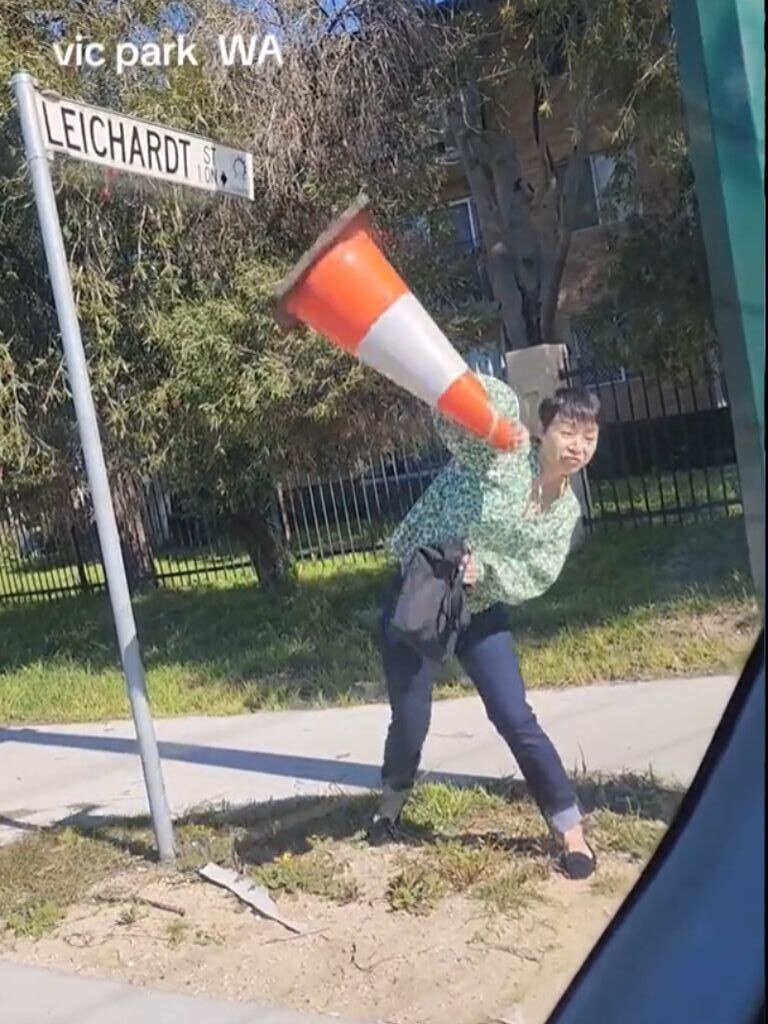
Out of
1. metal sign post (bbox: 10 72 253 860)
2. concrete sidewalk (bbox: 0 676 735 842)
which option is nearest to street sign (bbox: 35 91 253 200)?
metal sign post (bbox: 10 72 253 860)

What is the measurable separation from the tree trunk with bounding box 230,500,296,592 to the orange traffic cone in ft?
19.5

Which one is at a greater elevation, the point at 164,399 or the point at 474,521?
the point at 164,399

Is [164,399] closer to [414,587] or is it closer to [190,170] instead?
[190,170]

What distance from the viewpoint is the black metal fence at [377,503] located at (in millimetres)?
4039

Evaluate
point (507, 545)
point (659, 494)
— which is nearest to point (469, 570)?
point (507, 545)

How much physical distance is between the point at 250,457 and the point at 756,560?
6.48m

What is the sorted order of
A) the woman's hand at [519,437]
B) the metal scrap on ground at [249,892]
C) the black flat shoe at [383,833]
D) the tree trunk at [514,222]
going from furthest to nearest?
the tree trunk at [514,222] < the black flat shoe at [383,833] < the metal scrap on ground at [249,892] < the woman's hand at [519,437]

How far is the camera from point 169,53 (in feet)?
20.7

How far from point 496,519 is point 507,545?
0.08m

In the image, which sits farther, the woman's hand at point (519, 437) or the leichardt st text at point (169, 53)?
the leichardt st text at point (169, 53)

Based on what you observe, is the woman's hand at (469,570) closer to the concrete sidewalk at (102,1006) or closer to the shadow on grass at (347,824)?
the shadow on grass at (347,824)

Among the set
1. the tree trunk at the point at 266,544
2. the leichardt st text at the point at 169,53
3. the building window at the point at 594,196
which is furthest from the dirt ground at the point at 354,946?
the tree trunk at the point at 266,544

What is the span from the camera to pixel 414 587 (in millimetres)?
3291

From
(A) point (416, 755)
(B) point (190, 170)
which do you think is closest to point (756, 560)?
(A) point (416, 755)
